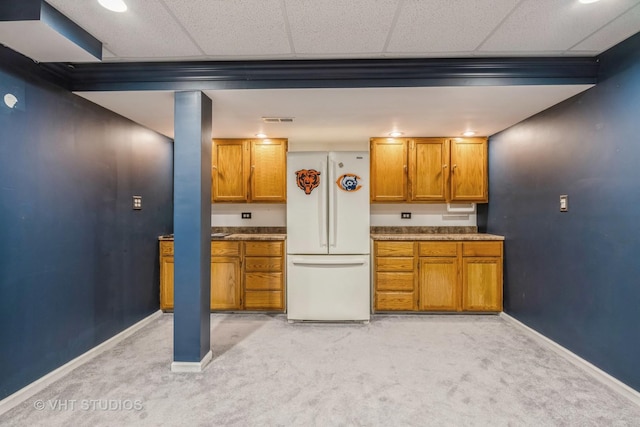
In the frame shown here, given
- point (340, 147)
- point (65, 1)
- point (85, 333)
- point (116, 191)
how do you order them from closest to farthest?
point (65, 1), point (85, 333), point (116, 191), point (340, 147)

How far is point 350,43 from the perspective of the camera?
1.98m

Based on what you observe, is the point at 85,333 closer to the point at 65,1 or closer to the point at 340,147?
the point at 65,1

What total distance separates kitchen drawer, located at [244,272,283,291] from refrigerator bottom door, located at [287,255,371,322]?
35 centimetres

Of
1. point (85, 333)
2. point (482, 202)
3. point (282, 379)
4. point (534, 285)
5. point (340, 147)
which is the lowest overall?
point (282, 379)

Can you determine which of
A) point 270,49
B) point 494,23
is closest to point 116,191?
point 270,49

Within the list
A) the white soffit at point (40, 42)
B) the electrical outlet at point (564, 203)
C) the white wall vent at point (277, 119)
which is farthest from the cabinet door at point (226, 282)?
the electrical outlet at point (564, 203)

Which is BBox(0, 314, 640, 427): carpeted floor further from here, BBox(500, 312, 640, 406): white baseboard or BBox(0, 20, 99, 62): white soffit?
BBox(0, 20, 99, 62): white soffit

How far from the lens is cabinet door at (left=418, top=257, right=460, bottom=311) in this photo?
3.49 meters

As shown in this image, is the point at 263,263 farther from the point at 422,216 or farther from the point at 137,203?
the point at 422,216

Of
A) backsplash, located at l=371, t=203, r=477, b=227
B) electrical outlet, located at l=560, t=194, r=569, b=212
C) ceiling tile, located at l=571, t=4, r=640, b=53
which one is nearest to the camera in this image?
ceiling tile, located at l=571, t=4, r=640, b=53

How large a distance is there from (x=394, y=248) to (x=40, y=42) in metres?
3.42

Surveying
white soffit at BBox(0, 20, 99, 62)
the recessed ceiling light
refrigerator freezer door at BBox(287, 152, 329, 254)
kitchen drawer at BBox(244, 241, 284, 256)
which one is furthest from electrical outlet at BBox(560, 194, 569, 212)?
white soffit at BBox(0, 20, 99, 62)

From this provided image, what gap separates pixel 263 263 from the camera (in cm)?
356

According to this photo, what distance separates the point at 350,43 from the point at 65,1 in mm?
1605
